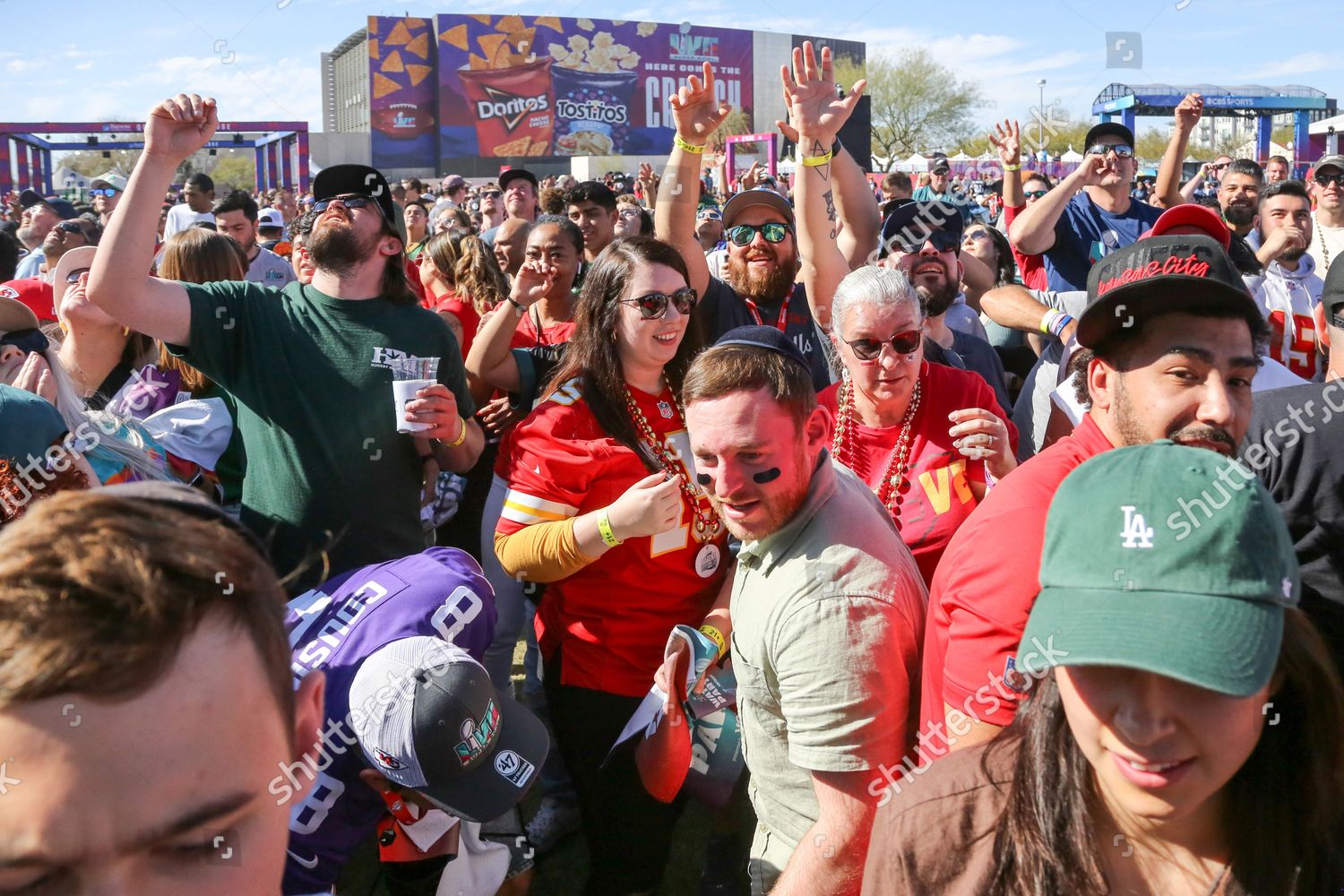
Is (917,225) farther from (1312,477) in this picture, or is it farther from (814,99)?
(1312,477)

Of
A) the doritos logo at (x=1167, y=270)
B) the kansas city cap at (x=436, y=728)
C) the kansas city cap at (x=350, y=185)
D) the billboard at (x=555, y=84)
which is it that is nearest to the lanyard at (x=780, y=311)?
the kansas city cap at (x=350, y=185)

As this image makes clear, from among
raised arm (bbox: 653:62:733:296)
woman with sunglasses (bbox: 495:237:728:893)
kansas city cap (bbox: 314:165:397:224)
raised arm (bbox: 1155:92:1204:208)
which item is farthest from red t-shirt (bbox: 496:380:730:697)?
raised arm (bbox: 1155:92:1204:208)

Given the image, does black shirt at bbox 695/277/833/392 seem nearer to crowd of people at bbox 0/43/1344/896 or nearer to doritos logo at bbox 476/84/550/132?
crowd of people at bbox 0/43/1344/896

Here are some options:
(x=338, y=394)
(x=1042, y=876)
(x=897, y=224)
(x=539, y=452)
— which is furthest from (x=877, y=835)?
(x=897, y=224)

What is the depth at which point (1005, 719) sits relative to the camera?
5.62 feet

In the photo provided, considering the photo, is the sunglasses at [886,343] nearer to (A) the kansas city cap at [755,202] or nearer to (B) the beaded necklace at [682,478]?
(B) the beaded necklace at [682,478]

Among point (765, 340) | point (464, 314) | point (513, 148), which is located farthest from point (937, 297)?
point (513, 148)

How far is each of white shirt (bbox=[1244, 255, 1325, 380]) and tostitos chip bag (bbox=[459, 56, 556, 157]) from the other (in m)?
49.9

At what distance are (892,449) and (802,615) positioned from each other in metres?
1.18

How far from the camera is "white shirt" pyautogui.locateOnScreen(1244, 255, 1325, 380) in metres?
4.46

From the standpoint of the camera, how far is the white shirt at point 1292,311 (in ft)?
14.6

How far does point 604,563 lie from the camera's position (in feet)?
9.75

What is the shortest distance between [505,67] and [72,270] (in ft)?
166

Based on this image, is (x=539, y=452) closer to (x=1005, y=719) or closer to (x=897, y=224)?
(x=1005, y=719)
